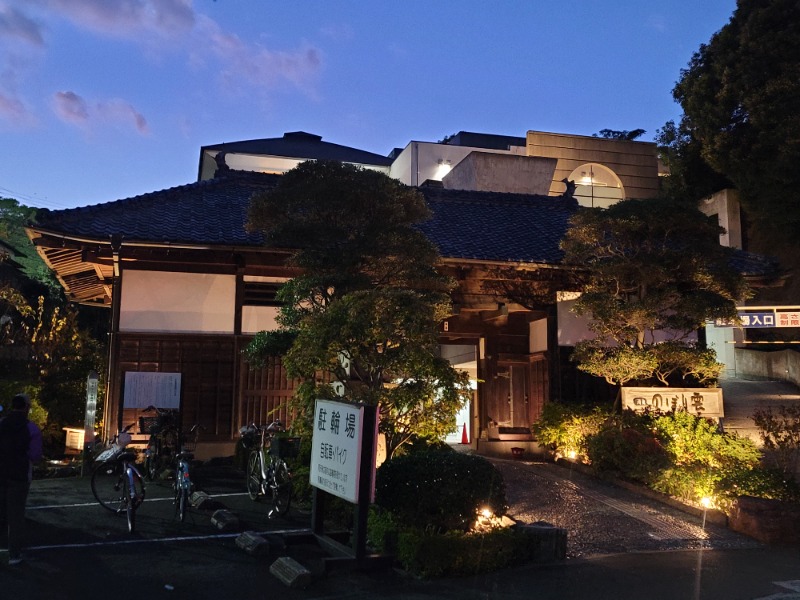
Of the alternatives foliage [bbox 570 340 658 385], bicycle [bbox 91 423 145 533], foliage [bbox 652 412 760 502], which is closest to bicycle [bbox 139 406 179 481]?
bicycle [bbox 91 423 145 533]

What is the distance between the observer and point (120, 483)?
29.1ft

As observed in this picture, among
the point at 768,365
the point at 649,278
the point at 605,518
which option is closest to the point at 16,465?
the point at 605,518

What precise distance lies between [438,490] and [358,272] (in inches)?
166

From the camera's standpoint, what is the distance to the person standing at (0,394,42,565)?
6.81 metres

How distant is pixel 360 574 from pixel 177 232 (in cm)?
897

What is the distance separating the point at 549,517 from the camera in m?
9.59

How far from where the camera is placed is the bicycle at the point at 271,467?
9.21m

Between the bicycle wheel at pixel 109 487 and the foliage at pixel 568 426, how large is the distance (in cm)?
855

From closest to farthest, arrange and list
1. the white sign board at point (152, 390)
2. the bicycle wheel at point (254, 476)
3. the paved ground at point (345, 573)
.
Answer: the paved ground at point (345, 573), the bicycle wheel at point (254, 476), the white sign board at point (152, 390)

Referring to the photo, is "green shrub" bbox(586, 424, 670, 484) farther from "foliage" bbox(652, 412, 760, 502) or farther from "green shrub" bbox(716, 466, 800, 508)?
"green shrub" bbox(716, 466, 800, 508)

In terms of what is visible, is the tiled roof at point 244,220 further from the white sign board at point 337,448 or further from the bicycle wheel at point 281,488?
the white sign board at point 337,448

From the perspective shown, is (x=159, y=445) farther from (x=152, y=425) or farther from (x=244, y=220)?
(x=244, y=220)

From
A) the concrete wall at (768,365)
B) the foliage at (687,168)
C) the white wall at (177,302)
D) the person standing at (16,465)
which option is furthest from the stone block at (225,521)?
the foliage at (687,168)

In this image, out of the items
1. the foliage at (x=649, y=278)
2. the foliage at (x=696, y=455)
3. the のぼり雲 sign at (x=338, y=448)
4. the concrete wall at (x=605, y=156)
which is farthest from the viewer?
the concrete wall at (x=605, y=156)
